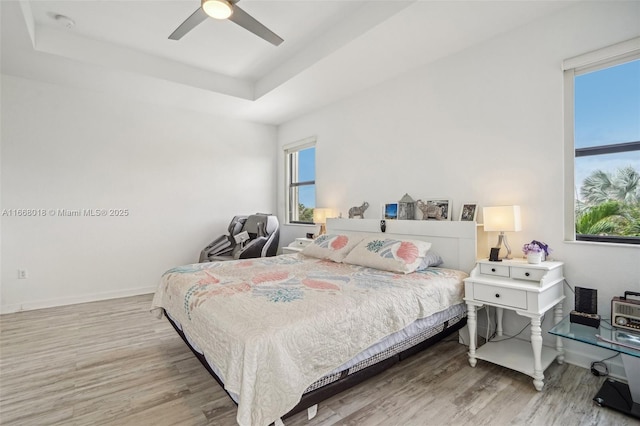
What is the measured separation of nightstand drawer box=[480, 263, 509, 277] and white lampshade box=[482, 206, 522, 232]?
305mm

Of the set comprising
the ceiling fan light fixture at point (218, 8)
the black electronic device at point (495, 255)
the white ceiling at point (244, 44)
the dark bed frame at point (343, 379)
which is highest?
the white ceiling at point (244, 44)

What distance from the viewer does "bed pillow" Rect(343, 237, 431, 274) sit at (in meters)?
2.58

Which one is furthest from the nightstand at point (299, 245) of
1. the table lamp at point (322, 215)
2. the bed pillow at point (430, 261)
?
the bed pillow at point (430, 261)

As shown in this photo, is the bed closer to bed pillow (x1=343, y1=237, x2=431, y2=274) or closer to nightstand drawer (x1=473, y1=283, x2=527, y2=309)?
bed pillow (x1=343, y1=237, x2=431, y2=274)

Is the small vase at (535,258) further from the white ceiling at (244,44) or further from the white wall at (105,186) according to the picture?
the white wall at (105,186)

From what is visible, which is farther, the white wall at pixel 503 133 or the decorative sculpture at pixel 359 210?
the decorative sculpture at pixel 359 210

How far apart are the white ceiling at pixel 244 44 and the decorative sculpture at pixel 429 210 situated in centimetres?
152

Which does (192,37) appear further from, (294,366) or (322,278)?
(294,366)

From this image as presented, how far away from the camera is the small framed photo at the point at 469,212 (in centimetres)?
287

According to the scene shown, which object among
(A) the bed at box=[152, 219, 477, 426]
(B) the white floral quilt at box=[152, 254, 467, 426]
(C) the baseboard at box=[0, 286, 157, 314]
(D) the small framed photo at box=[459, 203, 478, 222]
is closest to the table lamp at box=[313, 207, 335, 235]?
(A) the bed at box=[152, 219, 477, 426]

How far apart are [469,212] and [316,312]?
2008mm

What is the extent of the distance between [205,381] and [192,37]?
10.7 feet

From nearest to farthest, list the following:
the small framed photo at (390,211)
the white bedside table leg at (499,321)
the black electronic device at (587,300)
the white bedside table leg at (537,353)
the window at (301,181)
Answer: the white bedside table leg at (537,353), the black electronic device at (587,300), the white bedside table leg at (499,321), the small framed photo at (390,211), the window at (301,181)

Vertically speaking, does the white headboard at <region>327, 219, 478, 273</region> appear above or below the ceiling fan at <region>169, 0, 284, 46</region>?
below
